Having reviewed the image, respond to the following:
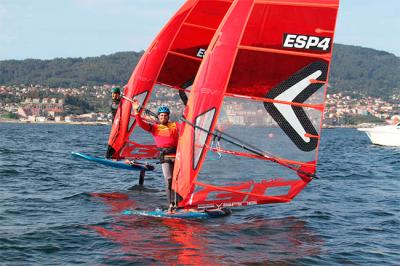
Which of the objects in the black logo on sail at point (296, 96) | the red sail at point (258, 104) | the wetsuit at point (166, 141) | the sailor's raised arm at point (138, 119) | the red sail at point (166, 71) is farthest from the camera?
the red sail at point (166, 71)

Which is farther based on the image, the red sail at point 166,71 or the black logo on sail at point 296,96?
the red sail at point 166,71

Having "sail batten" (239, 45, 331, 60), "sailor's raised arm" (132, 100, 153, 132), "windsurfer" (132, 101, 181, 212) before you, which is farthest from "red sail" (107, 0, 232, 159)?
"sail batten" (239, 45, 331, 60)

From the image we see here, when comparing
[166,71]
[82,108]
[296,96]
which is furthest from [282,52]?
[82,108]

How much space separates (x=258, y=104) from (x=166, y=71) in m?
6.08

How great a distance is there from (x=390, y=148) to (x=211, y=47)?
32.3 metres

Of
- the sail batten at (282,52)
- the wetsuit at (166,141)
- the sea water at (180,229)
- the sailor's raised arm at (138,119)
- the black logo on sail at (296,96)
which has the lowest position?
the sea water at (180,229)

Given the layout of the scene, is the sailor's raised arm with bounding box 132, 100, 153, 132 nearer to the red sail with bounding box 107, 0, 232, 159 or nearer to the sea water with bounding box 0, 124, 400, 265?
the sea water with bounding box 0, 124, 400, 265

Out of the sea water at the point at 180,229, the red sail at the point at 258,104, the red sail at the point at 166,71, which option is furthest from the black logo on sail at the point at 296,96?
the red sail at the point at 166,71

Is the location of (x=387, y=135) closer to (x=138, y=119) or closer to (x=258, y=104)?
(x=258, y=104)

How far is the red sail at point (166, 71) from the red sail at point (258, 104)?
5124 millimetres

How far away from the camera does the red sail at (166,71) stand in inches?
668

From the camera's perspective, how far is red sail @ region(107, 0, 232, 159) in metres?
17.0

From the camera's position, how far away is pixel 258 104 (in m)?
12.0

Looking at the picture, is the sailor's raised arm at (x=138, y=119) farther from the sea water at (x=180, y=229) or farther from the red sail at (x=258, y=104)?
the sea water at (x=180, y=229)
